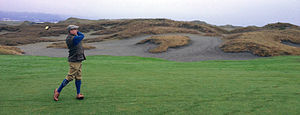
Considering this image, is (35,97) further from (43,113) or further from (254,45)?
(254,45)

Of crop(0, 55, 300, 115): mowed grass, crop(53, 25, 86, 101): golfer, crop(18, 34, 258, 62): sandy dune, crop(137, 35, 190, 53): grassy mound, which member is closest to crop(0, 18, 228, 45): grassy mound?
crop(137, 35, 190, 53): grassy mound

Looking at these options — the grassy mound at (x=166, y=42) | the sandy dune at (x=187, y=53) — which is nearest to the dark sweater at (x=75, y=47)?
the sandy dune at (x=187, y=53)

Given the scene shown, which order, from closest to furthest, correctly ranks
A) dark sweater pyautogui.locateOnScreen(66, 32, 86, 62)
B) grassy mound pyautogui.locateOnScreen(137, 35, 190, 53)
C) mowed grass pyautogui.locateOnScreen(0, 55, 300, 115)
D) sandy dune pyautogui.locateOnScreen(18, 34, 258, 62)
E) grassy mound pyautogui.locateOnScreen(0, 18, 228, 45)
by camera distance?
1. mowed grass pyautogui.locateOnScreen(0, 55, 300, 115)
2. dark sweater pyautogui.locateOnScreen(66, 32, 86, 62)
3. sandy dune pyautogui.locateOnScreen(18, 34, 258, 62)
4. grassy mound pyautogui.locateOnScreen(137, 35, 190, 53)
5. grassy mound pyautogui.locateOnScreen(0, 18, 228, 45)

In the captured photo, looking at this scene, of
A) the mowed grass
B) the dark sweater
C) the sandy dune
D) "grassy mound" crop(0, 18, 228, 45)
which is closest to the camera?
the mowed grass

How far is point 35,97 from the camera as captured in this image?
6887 millimetres

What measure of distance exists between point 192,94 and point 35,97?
4.92 meters

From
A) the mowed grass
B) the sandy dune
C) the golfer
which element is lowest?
the sandy dune

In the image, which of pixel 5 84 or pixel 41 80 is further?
pixel 41 80

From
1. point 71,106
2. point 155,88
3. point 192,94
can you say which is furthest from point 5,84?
point 192,94

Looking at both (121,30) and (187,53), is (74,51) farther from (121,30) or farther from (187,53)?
(121,30)

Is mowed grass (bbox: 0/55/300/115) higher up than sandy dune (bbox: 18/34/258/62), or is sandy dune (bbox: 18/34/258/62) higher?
mowed grass (bbox: 0/55/300/115)

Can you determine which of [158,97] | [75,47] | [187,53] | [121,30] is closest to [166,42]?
[187,53]

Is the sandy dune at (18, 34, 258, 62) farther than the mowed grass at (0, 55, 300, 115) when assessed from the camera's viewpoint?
Yes

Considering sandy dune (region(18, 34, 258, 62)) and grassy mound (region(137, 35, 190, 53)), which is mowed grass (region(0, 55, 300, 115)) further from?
grassy mound (region(137, 35, 190, 53))
